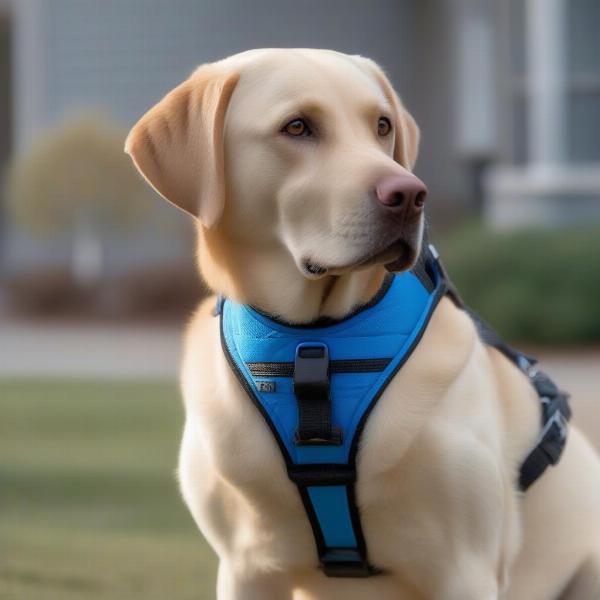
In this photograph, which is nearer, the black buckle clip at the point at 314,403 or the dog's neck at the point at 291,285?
the black buckle clip at the point at 314,403

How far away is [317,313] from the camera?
296 centimetres

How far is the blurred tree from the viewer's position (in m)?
15.3

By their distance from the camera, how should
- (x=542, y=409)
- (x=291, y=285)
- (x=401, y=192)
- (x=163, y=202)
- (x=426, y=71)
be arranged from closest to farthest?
(x=401, y=192) → (x=291, y=285) → (x=542, y=409) → (x=163, y=202) → (x=426, y=71)

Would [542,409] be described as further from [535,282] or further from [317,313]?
[535,282]

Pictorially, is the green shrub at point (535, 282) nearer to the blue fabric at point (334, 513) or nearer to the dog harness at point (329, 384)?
the dog harness at point (329, 384)

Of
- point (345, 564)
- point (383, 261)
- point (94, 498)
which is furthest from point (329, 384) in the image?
point (94, 498)

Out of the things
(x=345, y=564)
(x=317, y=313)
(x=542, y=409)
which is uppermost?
(x=317, y=313)

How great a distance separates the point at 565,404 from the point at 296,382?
869 millimetres

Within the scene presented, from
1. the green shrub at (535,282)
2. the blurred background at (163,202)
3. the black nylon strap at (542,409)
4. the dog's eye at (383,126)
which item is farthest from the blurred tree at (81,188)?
the dog's eye at (383,126)

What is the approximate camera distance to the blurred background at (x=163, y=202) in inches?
379

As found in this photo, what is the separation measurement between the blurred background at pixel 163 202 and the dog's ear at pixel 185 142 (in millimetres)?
4258

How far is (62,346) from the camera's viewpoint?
13375 millimetres

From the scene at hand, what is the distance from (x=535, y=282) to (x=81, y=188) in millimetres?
5733

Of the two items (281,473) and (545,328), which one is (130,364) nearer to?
(545,328)
